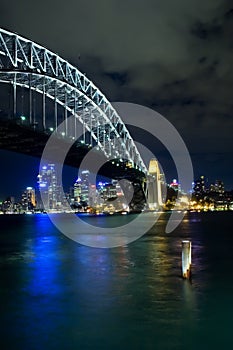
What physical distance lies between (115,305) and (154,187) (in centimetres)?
9376

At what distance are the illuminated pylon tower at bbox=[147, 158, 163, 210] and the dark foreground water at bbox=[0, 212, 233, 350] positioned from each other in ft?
262

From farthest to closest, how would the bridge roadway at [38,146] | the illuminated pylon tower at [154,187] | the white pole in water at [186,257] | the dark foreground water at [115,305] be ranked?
the illuminated pylon tower at [154,187] < the bridge roadway at [38,146] < the white pole in water at [186,257] < the dark foreground water at [115,305]

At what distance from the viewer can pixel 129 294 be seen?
13.2 m

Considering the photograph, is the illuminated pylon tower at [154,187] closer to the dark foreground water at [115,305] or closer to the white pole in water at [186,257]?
the dark foreground water at [115,305]

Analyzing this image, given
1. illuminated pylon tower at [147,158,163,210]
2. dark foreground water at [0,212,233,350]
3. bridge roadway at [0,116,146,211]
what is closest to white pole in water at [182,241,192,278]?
dark foreground water at [0,212,233,350]

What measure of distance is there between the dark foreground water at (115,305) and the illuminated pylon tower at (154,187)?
79.7m

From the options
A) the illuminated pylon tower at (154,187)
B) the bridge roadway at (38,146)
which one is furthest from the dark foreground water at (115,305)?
the illuminated pylon tower at (154,187)

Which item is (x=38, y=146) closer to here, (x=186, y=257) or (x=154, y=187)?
(x=186, y=257)

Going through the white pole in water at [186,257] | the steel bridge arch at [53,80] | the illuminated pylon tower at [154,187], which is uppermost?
the steel bridge arch at [53,80]

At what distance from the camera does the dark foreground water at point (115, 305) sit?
9086mm

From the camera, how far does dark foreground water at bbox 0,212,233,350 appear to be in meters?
9.09

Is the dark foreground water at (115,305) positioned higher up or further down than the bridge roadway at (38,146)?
further down

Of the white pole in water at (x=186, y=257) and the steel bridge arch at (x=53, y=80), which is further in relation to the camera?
the steel bridge arch at (x=53, y=80)

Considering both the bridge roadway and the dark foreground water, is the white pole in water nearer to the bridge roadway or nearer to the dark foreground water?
the dark foreground water
